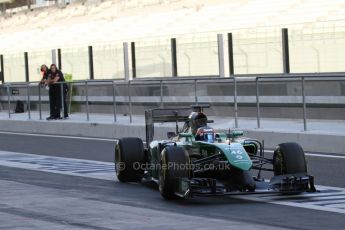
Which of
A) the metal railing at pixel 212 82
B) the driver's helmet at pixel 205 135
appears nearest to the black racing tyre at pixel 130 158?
the driver's helmet at pixel 205 135

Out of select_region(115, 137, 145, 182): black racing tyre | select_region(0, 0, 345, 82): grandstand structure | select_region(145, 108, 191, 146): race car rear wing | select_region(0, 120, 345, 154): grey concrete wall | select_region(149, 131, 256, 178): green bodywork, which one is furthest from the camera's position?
select_region(0, 0, 345, 82): grandstand structure

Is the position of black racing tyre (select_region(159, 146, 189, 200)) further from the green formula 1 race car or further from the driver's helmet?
the driver's helmet

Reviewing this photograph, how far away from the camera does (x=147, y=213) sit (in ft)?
36.1

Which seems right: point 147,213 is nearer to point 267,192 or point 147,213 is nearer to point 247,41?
point 267,192

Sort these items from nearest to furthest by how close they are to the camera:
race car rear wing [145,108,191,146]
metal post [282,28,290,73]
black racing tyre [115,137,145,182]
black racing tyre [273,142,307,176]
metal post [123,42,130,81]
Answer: black racing tyre [273,142,307,176] < black racing tyre [115,137,145,182] < race car rear wing [145,108,191,146] < metal post [282,28,290,73] < metal post [123,42,130,81]

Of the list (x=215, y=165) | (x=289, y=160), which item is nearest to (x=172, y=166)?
(x=215, y=165)

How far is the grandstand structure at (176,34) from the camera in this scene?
80.1 ft

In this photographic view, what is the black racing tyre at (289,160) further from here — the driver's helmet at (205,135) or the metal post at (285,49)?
the metal post at (285,49)

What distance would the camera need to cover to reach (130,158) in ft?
45.3

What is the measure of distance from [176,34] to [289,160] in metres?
35.0

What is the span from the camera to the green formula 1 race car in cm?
1167

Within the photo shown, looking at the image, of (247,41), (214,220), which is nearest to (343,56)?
(247,41)

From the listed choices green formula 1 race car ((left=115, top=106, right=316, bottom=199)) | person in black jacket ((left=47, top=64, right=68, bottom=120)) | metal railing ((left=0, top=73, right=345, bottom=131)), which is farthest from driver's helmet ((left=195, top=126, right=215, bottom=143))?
person in black jacket ((left=47, top=64, right=68, bottom=120))

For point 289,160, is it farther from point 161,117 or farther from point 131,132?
point 131,132
